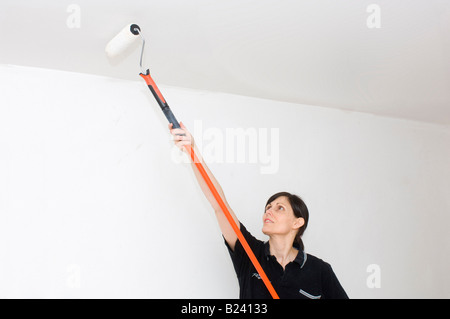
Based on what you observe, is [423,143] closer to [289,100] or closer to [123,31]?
[289,100]

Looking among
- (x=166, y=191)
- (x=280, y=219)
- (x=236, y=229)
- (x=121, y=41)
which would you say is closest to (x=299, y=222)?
(x=280, y=219)

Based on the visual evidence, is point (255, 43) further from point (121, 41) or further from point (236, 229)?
point (236, 229)

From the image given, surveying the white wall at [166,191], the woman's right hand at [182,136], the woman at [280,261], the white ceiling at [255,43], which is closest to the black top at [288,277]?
the woman at [280,261]

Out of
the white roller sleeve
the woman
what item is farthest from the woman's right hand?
the white roller sleeve

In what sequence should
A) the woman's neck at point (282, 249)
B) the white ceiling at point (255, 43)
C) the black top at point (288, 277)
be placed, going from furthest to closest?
the woman's neck at point (282, 249), the black top at point (288, 277), the white ceiling at point (255, 43)

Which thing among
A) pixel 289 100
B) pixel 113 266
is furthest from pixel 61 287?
pixel 289 100

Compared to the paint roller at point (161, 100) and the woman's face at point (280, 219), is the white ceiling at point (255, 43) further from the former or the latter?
the woman's face at point (280, 219)

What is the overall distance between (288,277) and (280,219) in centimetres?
23

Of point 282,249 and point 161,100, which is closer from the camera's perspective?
point 161,100

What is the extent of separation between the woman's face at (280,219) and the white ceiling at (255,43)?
571mm

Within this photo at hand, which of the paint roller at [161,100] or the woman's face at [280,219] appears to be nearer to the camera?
the paint roller at [161,100]

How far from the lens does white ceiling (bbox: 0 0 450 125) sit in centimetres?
140

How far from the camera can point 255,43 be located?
163 cm

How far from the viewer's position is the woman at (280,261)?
1.60 metres
